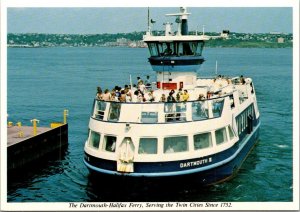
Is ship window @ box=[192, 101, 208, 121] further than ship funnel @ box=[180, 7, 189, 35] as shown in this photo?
No

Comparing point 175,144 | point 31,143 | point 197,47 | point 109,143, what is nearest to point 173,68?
point 197,47

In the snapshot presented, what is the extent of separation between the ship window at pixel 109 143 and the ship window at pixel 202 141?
11.1 ft

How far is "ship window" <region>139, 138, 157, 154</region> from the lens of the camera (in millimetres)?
19266

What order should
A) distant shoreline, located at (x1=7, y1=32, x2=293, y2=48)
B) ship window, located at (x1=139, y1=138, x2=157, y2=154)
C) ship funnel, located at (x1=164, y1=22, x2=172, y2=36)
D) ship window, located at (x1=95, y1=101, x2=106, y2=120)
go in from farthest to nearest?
distant shoreline, located at (x1=7, y1=32, x2=293, y2=48)
ship funnel, located at (x1=164, y1=22, x2=172, y2=36)
ship window, located at (x1=95, y1=101, x2=106, y2=120)
ship window, located at (x1=139, y1=138, x2=157, y2=154)

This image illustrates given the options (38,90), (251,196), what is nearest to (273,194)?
(251,196)

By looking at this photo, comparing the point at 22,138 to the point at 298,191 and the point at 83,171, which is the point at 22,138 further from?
the point at 298,191

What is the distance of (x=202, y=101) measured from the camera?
66.8 feet

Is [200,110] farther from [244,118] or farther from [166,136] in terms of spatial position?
[244,118]

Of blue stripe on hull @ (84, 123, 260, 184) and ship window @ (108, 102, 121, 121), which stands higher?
ship window @ (108, 102, 121, 121)

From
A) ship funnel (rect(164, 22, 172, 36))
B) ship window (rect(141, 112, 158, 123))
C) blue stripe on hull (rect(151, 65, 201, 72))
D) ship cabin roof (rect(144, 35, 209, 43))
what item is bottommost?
ship window (rect(141, 112, 158, 123))

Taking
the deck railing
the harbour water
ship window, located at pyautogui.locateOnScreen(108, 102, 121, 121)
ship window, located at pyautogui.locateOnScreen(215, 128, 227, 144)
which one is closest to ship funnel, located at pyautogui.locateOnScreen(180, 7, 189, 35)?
the deck railing

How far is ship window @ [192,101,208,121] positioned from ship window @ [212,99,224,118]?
63 cm

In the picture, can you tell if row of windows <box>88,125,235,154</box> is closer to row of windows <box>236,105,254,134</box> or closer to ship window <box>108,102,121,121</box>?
ship window <box>108,102,121,121</box>

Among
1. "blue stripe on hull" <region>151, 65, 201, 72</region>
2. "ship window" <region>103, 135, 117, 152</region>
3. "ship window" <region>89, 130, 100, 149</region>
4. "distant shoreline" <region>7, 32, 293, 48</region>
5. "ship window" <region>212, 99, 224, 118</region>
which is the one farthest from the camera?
"distant shoreline" <region>7, 32, 293, 48</region>
